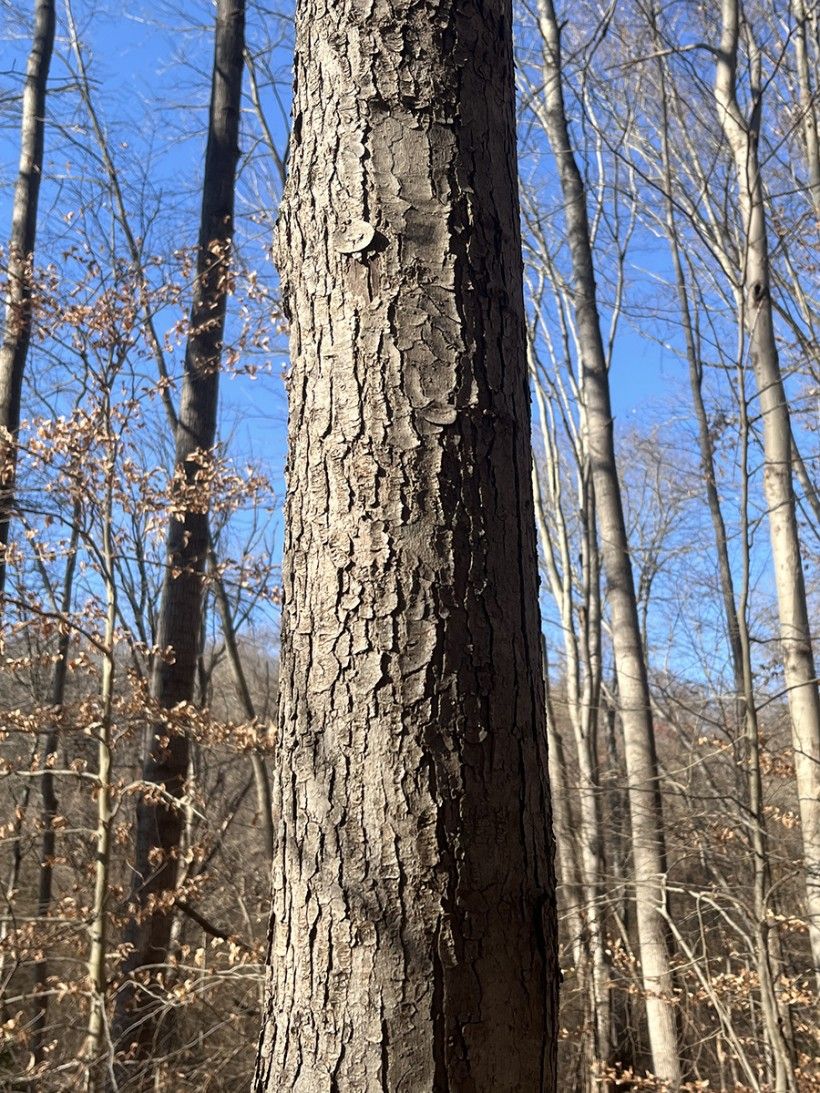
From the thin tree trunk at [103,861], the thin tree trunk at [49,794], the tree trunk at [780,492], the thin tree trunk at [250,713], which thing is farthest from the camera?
the thin tree trunk at [250,713]

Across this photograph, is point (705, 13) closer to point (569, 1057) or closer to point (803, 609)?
point (803, 609)

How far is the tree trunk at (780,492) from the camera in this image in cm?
552

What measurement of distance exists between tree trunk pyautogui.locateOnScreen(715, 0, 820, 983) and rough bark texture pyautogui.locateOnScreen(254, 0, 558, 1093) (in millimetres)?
3809

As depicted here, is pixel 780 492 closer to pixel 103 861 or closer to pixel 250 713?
pixel 250 713

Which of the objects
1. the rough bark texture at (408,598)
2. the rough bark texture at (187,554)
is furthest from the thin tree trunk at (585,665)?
the rough bark texture at (408,598)

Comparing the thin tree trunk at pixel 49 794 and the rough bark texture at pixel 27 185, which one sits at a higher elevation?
the rough bark texture at pixel 27 185

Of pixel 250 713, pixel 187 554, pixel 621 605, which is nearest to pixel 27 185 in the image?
pixel 187 554

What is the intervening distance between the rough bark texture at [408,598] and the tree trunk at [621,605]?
15.3ft

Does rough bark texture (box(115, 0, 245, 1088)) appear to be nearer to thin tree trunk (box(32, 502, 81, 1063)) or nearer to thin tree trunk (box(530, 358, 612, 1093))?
thin tree trunk (box(32, 502, 81, 1063))

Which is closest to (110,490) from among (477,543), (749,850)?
(749,850)

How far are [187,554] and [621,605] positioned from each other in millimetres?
3743

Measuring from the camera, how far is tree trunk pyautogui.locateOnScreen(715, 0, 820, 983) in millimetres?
5523

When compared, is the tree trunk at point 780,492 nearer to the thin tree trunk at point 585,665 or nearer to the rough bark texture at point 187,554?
the thin tree trunk at point 585,665

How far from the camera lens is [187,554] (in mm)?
6695
